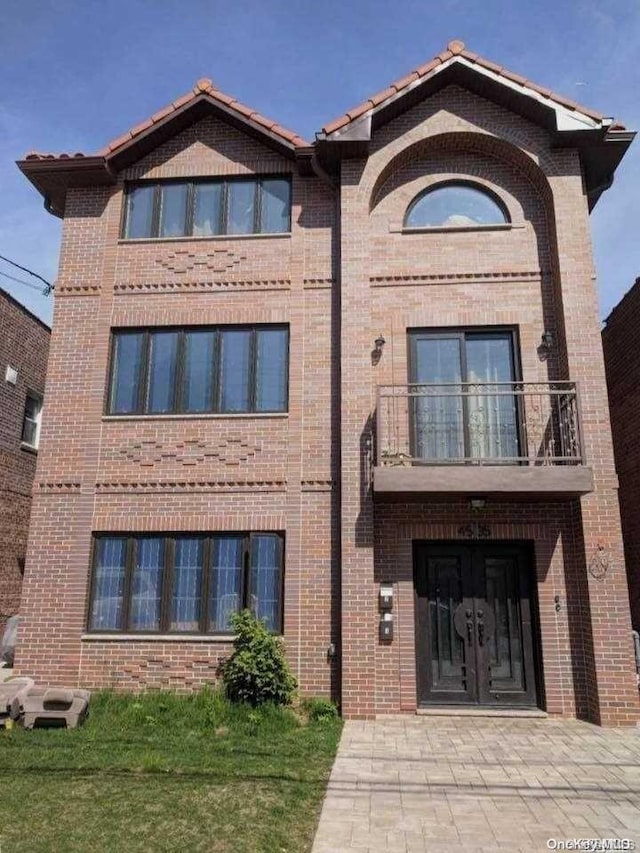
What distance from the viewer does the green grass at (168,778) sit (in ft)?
15.4

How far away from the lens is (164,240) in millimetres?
10758

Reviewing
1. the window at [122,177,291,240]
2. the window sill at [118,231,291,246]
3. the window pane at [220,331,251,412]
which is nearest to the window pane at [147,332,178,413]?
the window pane at [220,331,251,412]

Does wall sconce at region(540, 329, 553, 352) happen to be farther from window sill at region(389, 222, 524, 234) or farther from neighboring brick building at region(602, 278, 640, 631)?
neighboring brick building at region(602, 278, 640, 631)

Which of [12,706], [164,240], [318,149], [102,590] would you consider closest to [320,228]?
[318,149]

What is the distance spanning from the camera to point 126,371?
10.3 metres

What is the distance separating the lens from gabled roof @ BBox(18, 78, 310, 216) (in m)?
10.6

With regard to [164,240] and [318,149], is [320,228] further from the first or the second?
[164,240]

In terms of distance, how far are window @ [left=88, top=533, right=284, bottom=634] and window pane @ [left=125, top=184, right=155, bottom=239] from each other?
17.1 feet

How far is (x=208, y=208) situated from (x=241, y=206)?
1.90 ft

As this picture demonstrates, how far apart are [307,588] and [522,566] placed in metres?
3.12

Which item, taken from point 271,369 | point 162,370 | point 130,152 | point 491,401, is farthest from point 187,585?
point 130,152

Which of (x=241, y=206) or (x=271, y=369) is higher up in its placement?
(x=241, y=206)

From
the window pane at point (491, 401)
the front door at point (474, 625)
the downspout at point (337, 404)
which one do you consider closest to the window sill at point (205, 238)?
the downspout at point (337, 404)

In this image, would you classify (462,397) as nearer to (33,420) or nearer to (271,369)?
(271,369)
